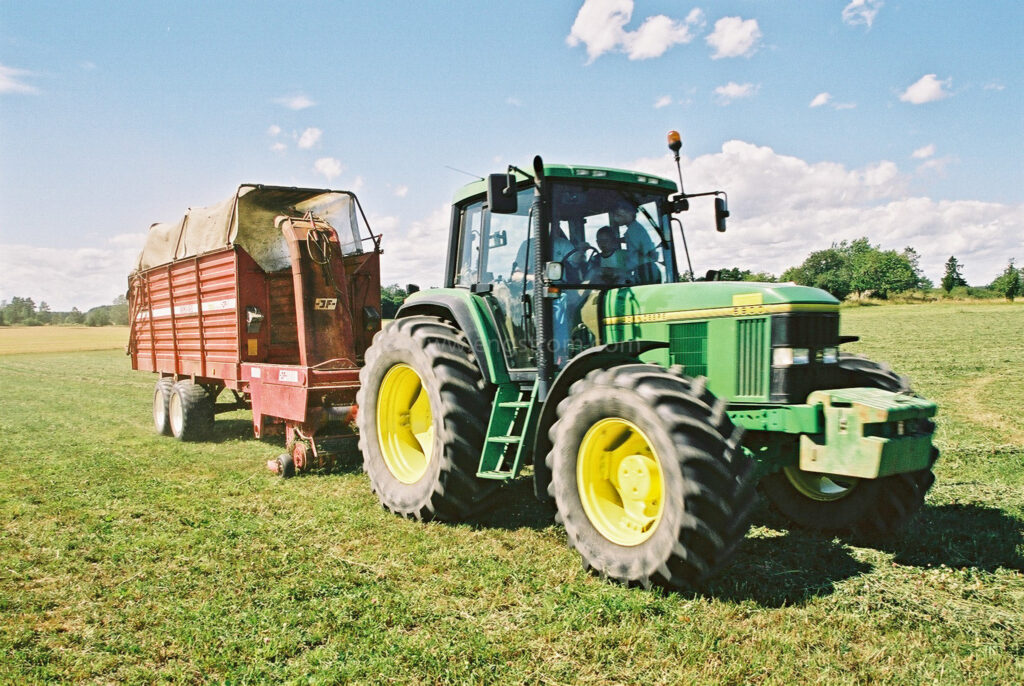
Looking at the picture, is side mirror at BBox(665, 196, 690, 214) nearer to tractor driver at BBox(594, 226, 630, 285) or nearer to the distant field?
tractor driver at BBox(594, 226, 630, 285)

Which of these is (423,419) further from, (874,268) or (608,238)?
(874,268)

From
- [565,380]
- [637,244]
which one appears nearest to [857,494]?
[565,380]

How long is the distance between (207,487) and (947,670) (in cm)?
628

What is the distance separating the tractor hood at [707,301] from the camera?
14.9ft

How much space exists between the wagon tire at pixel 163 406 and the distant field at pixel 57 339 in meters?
29.4

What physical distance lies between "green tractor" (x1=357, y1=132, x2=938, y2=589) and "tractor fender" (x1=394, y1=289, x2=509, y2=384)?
2cm

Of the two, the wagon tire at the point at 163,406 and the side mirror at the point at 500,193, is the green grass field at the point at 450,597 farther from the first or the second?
the wagon tire at the point at 163,406

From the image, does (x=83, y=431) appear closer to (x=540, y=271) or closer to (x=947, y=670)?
(x=540, y=271)

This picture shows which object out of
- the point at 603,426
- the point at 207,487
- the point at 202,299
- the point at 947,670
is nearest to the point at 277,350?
the point at 202,299

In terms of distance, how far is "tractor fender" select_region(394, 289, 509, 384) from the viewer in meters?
5.67

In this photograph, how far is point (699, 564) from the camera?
389 cm

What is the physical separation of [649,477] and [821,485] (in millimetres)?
1740

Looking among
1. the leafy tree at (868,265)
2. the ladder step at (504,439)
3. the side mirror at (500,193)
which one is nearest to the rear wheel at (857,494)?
the ladder step at (504,439)

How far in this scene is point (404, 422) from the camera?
6.68 meters
